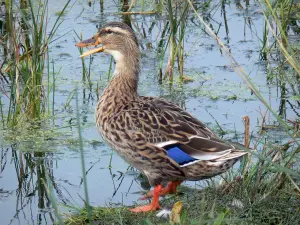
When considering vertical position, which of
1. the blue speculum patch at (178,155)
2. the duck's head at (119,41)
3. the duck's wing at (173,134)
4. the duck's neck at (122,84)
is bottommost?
the blue speculum patch at (178,155)

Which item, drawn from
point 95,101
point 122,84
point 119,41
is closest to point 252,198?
point 122,84

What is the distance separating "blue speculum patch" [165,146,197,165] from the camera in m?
5.54

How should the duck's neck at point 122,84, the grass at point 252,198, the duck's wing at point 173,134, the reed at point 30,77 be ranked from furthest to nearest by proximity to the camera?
the reed at point 30,77, the duck's neck at point 122,84, the duck's wing at point 173,134, the grass at point 252,198

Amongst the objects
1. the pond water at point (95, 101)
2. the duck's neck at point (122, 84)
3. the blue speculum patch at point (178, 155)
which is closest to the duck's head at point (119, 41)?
the duck's neck at point (122, 84)

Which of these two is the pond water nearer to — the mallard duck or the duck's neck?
the mallard duck

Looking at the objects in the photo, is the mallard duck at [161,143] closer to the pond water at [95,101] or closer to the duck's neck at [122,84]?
the duck's neck at [122,84]

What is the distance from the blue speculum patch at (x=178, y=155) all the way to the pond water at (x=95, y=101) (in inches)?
24.5

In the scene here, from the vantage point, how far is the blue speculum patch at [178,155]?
554cm

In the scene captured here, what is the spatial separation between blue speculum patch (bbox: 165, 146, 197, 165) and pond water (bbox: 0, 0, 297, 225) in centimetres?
62

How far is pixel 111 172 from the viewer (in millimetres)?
6535

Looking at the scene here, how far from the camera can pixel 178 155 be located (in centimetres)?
556

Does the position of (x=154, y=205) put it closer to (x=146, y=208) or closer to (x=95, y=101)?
(x=146, y=208)

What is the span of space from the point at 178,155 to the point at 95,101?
7.71 ft

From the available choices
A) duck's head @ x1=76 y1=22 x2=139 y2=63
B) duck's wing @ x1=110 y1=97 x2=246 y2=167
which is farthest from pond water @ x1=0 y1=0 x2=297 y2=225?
duck's head @ x1=76 y1=22 x2=139 y2=63
